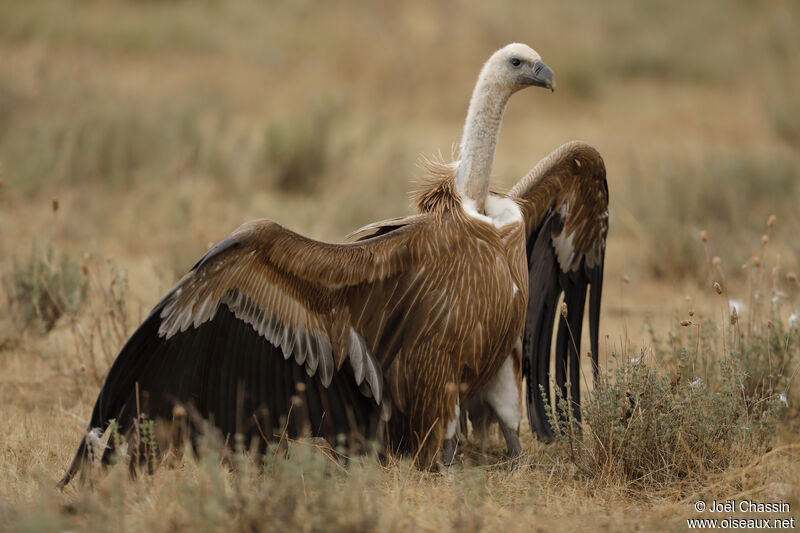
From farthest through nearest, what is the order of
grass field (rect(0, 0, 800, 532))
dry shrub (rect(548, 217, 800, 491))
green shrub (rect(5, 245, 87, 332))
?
green shrub (rect(5, 245, 87, 332)) → dry shrub (rect(548, 217, 800, 491)) → grass field (rect(0, 0, 800, 532))

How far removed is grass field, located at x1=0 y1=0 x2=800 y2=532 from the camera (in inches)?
143

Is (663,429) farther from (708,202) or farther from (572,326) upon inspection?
(708,202)

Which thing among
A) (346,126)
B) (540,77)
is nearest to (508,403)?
(540,77)

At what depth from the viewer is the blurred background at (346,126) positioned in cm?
782

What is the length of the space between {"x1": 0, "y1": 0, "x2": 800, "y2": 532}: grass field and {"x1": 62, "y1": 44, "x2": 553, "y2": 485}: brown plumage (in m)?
0.27

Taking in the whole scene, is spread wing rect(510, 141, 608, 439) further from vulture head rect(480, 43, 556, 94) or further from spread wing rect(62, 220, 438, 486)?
spread wing rect(62, 220, 438, 486)

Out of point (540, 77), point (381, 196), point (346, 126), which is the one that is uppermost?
point (346, 126)

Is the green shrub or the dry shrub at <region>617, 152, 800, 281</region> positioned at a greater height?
the dry shrub at <region>617, 152, 800, 281</region>

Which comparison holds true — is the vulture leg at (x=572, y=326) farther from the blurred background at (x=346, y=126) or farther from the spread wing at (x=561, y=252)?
the blurred background at (x=346, y=126)

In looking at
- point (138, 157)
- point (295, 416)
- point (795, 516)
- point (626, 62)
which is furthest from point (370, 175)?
point (626, 62)

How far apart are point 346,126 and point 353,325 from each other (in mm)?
8389

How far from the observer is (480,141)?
4.27 m

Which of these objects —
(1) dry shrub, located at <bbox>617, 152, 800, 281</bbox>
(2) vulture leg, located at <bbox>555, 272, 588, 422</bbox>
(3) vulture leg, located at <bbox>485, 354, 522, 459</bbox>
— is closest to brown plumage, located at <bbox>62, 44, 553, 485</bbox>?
(3) vulture leg, located at <bbox>485, 354, 522, 459</bbox>

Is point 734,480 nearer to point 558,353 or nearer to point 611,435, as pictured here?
point 611,435
